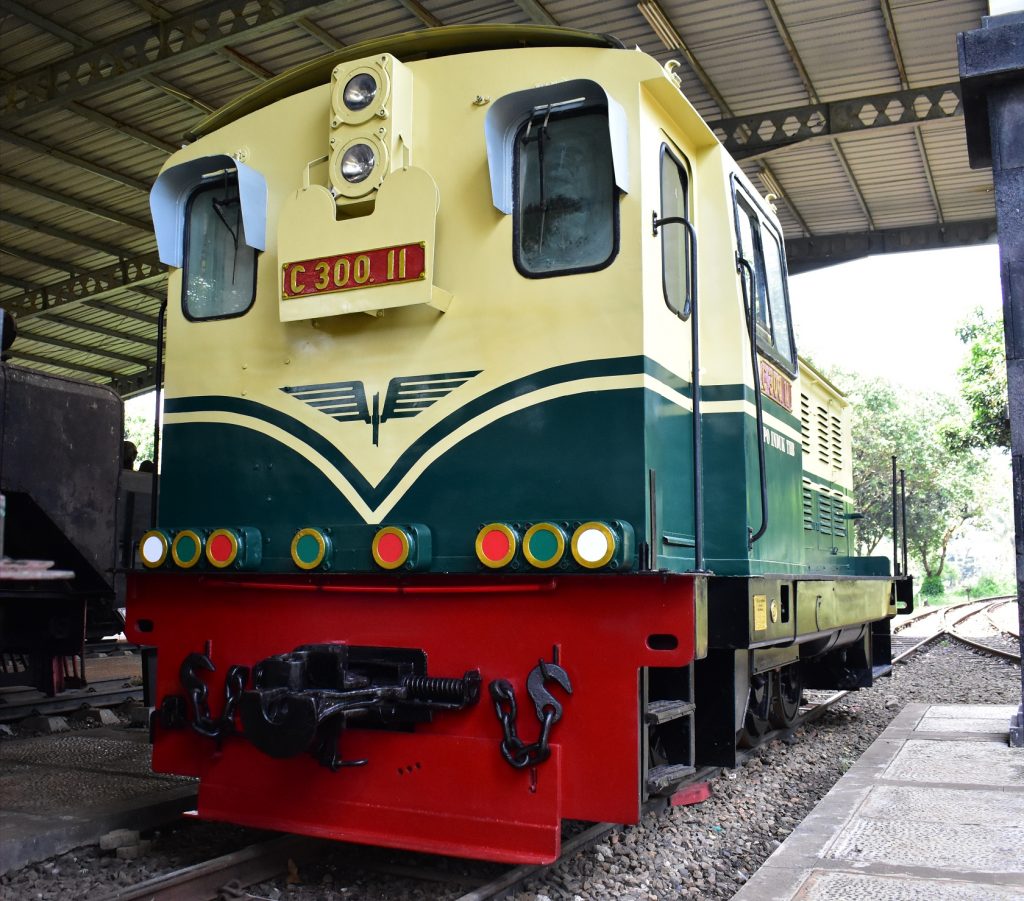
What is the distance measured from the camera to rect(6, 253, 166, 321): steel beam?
56.6 feet

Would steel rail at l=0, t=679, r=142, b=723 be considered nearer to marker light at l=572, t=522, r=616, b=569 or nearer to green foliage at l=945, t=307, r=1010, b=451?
marker light at l=572, t=522, r=616, b=569

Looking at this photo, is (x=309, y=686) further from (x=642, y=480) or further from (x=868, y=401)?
(x=868, y=401)

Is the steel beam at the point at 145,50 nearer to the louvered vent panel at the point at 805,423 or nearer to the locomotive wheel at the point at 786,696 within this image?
the louvered vent panel at the point at 805,423

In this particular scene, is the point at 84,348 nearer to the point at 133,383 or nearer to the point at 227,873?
the point at 133,383

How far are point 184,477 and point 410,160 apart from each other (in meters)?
1.66

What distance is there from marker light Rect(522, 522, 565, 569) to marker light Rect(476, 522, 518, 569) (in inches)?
1.9

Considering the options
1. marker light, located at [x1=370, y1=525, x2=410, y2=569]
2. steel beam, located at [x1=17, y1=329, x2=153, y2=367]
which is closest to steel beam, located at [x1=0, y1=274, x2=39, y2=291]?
steel beam, located at [x1=17, y1=329, x2=153, y2=367]

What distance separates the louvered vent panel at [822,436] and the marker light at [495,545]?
3.47m

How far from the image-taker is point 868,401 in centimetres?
4228

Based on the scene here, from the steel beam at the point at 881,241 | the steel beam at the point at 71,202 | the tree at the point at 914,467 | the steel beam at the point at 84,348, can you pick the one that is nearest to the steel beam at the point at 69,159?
the steel beam at the point at 71,202

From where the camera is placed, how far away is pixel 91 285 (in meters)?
17.7

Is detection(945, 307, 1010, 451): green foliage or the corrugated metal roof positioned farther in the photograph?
detection(945, 307, 1010, 451): green foliage

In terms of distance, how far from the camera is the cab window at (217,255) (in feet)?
14.5

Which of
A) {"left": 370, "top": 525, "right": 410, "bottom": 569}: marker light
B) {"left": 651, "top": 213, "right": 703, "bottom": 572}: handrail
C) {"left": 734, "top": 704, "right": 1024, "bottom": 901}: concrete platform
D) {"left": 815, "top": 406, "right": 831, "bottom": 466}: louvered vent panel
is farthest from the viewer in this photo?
{"left": 815, "top": 406, "right": 831, "bottom": 466}: louvered vent panel
